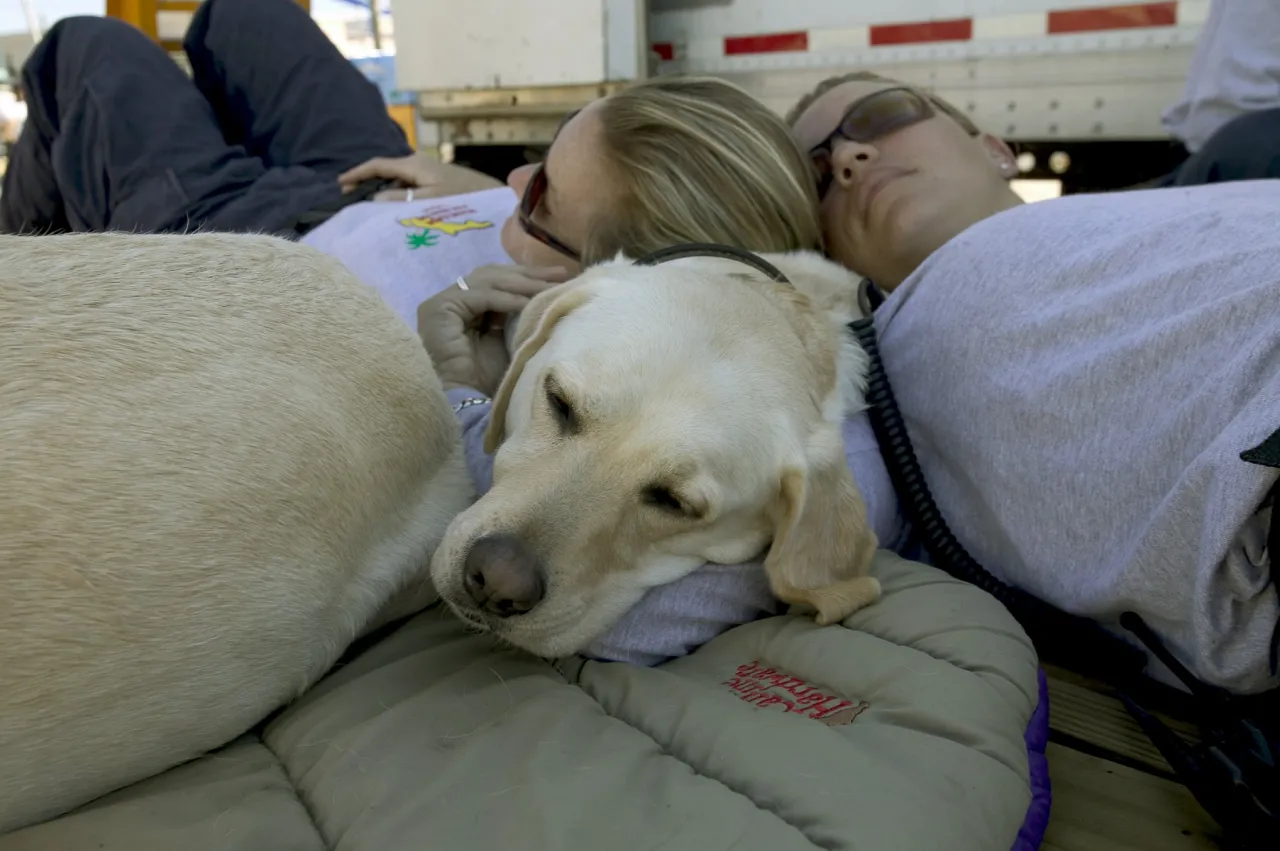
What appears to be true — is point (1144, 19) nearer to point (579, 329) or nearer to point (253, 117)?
point (579, 329)

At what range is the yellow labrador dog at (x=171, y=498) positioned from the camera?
856 mm

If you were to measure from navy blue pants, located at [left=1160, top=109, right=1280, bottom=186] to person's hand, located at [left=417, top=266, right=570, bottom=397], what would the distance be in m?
1.79

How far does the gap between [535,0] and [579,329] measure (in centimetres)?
344

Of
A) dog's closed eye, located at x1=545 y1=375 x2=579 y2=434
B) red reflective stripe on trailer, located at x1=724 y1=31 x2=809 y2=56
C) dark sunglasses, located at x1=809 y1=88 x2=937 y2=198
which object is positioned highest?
red reflective stripe on trailer, located at x1=724 y1=31 x2=809 y2=56

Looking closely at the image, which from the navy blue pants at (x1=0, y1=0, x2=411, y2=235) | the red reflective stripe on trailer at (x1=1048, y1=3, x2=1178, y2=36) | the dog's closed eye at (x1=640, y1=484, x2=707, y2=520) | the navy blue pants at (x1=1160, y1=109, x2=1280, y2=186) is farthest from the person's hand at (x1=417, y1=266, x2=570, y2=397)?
the red reflective stripe on trailer at (x1=1048, y1=3, x2=1178, y2=36)

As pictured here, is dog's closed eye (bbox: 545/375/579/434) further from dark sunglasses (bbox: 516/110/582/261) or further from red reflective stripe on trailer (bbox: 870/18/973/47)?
red reflective stripe on trailer (bbox: 870/18/973/47)

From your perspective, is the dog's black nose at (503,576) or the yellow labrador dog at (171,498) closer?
the yellow labrador dog at (171,498)

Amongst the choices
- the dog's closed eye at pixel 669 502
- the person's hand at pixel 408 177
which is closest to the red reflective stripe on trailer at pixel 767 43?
the person's hand at pixel 408 177

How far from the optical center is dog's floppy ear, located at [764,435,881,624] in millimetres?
1322

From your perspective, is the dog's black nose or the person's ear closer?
the dog's black nose

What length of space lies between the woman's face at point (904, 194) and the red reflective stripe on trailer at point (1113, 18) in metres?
1.45

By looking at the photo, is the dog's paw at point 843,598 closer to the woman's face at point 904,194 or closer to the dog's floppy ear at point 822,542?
the dog's floppy ear at point 822,542

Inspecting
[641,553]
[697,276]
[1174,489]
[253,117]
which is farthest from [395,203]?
[1174,489]

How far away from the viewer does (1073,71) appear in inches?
137
